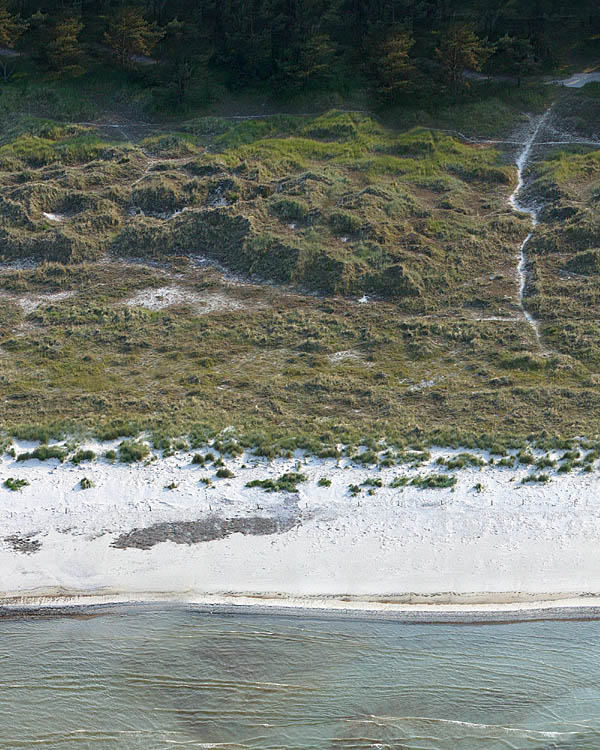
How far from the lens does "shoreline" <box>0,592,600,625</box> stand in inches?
827

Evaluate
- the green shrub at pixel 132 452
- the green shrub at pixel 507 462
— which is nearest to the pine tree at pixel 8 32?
the green shrub at pixel 132 452

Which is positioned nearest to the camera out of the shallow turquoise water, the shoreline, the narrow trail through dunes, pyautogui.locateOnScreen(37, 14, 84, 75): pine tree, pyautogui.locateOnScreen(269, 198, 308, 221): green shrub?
the shallow turquoise water

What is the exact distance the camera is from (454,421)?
28625 mm

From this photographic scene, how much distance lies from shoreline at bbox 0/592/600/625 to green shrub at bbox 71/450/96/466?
5667 mm

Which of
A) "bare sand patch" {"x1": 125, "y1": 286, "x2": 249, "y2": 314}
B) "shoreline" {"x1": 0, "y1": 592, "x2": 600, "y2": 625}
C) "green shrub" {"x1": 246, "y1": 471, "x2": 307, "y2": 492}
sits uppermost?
"bare sand patch" {"x1": 125, "y1": 286, "x2": 249, "y2": 314}

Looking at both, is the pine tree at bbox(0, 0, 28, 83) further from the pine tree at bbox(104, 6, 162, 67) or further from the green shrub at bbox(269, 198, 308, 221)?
the green shrub at bbox(269, 198, 308, 221)

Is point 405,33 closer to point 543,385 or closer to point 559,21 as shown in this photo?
point 559,21

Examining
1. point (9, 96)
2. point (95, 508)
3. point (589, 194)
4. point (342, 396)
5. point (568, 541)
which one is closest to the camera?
point (568, 541)

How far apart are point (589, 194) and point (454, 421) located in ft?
71.1

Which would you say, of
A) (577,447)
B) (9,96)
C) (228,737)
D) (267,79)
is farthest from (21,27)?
(228,737)

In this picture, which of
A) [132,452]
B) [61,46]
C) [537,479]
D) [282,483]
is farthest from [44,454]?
[61,46]

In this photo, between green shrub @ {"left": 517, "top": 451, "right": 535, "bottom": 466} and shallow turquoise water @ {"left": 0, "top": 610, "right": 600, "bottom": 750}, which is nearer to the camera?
shallow turquoise water @ {"left": 0, "top": 610, "right": 600, "bottom": 750}

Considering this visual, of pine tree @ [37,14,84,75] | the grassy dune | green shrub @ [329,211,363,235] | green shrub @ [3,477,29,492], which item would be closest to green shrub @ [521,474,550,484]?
the grassy dune

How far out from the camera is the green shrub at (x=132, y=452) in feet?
87.1
